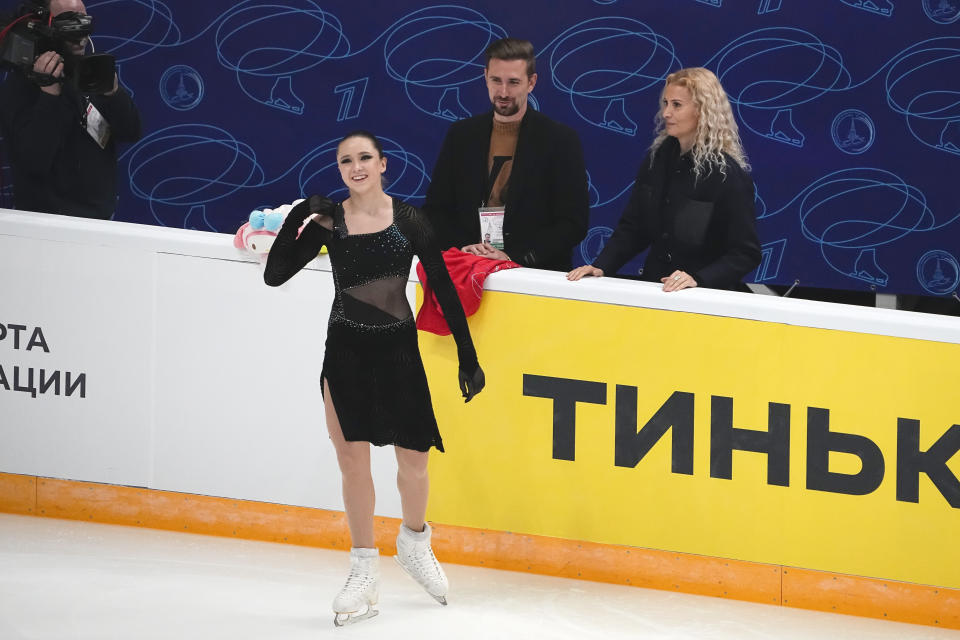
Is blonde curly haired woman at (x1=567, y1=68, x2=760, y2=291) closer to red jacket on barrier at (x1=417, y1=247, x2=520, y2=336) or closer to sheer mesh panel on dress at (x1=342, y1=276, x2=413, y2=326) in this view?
red jacket on barrier at (x1=417, y1=247, x2=520, y2=336)

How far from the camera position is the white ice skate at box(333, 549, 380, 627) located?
421 cm

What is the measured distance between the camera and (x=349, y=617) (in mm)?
4238

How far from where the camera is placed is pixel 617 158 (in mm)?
6742

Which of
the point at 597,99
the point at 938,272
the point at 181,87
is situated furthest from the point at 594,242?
the point at 181,87

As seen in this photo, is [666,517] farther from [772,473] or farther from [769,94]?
[769,94]

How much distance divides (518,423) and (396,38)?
9.66 feet

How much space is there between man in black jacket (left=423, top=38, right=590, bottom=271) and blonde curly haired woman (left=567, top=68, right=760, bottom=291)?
0.90 ft

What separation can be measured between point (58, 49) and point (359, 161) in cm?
197

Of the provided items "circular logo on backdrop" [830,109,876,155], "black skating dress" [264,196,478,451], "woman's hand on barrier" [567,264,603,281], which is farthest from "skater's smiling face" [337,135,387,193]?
"circular logo on backdrop" [830,109,876,155]

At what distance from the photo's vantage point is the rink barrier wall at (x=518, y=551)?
173 inches

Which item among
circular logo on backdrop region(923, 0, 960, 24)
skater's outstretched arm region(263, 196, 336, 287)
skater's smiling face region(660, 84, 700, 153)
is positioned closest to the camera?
skater's outstretched arm region(263, 196, 336, 287)

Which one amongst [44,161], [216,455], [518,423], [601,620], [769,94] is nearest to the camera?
[601,620]

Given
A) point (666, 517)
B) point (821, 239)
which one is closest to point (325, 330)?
point (666, 517)

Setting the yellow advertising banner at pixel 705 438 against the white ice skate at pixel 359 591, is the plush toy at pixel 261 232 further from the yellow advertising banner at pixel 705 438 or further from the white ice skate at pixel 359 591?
the white ice skate at pixel 359 591
